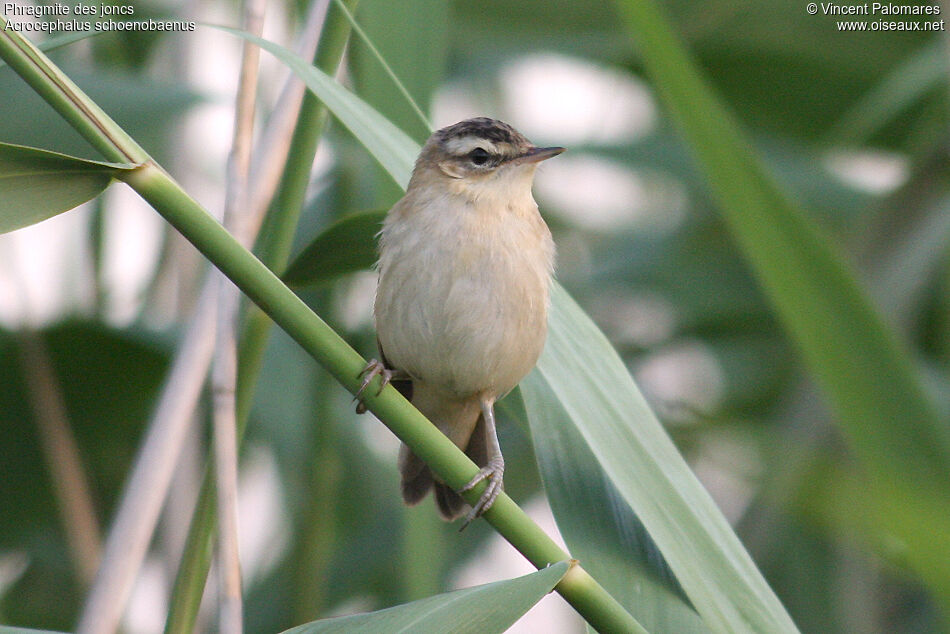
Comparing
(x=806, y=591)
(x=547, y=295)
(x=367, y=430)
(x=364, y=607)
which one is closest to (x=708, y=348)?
(x=806, y=591)

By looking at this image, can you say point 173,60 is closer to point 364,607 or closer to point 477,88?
point 477,88

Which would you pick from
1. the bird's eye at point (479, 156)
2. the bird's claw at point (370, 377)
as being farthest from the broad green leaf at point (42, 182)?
the bird's eye at point (479, 156)

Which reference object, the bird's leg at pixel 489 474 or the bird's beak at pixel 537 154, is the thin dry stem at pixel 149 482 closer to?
the bird's leg at pixel 489 474

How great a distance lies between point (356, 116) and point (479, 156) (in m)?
0.66

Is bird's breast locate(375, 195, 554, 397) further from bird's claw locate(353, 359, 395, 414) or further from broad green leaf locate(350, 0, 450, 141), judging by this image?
bird's claw locate(353, 359, 395, 414)

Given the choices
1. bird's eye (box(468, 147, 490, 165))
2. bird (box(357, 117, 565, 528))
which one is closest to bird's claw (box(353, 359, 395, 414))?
bird (box(357, 117, 565, 528))

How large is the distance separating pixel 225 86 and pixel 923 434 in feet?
7.62

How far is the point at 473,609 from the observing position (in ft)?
3.17

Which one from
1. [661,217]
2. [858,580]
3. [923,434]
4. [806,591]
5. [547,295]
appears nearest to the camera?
[923,434]

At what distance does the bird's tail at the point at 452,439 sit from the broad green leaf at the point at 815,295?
674 millimetres

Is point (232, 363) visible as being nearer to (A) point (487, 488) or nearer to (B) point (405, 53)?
(A) point (487, 488)

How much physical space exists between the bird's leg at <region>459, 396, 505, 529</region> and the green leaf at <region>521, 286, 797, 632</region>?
92 millimetres

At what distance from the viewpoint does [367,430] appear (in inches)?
126

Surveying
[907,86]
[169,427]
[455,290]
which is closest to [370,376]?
[169,427]
